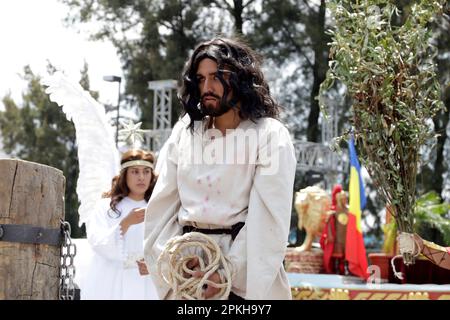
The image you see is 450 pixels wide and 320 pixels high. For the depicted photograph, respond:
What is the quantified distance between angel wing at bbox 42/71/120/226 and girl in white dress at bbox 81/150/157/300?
2.87 feet

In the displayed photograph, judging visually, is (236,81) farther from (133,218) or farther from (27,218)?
(133,218)

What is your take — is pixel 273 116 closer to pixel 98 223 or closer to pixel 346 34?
pixel 346 34

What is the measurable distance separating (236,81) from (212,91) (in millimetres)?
96

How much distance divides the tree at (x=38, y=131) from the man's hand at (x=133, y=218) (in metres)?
16.1

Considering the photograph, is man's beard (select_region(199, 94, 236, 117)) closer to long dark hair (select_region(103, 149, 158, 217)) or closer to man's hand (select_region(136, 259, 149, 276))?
man's hand (select_region(136, 259, 149, 276))

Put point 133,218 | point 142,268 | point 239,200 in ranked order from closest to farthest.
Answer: point 239,200
point 142,268
point 133,218

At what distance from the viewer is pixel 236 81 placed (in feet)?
11.3

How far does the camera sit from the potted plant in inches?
195

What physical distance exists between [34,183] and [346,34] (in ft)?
7.42

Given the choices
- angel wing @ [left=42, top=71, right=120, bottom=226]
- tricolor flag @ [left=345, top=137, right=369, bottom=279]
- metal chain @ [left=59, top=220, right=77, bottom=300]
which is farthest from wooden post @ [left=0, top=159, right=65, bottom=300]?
tricolor flag @ [left=345, top=137, right=369, bottom=279]

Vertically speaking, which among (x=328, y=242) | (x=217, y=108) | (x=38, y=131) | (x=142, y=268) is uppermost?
(x=38, y=131)

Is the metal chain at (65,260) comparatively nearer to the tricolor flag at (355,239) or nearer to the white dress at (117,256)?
the white dress at (117,256)

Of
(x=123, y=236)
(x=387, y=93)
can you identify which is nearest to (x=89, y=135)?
(x=123, y=236)

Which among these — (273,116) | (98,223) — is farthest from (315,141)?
(273,116)
